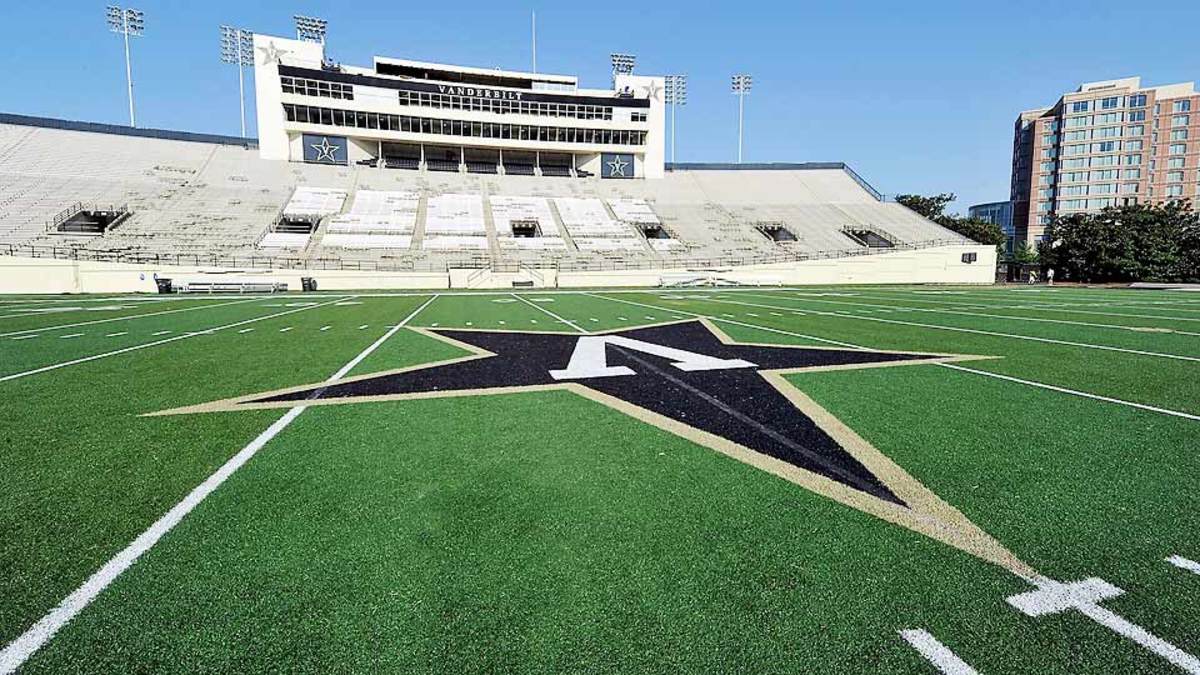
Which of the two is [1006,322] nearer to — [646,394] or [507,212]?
[646,394]

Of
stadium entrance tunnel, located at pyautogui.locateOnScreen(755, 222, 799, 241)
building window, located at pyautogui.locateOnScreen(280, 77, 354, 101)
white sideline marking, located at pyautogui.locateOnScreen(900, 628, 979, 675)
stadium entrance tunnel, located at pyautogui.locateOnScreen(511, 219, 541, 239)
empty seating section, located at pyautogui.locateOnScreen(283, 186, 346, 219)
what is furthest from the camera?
building window, located at pyautogui.locateOnScreen(280, 77, 354, 101)

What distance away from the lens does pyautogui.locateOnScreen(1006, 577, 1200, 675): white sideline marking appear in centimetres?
204

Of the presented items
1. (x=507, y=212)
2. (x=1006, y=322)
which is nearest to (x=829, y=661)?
(x=1006, y=322)

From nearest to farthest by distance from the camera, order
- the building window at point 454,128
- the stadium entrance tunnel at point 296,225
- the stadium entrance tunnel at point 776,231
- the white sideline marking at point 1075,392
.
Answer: the white sideline marking at point 1075,392, the stadium entrance tunnel at point 296,225, the stadium entrance tunnel at point 776,231, the building window at point 454,128

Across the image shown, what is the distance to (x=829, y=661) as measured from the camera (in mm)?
2039

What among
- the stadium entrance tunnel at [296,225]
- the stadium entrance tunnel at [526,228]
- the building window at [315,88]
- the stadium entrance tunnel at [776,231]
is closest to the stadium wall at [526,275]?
the stadium entrance tunnel at [296,225]

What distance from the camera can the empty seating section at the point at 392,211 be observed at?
3841cm

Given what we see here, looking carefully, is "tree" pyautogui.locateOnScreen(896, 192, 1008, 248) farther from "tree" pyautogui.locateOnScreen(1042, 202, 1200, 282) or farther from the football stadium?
the football stadium

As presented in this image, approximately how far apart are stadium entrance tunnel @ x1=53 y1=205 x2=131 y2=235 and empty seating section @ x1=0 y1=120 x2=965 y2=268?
0.78 metres

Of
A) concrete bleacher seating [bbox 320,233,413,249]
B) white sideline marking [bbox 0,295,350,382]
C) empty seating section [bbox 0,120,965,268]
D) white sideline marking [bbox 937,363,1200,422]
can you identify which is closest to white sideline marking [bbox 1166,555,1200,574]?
white sideline marking [bbox 937,363,1200,422]

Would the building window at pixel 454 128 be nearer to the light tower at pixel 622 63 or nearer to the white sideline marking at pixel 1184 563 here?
the light tower at pixel 622 63

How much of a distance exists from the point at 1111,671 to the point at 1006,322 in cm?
1382

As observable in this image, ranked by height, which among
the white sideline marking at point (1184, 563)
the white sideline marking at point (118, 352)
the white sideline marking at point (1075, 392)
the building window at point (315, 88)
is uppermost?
the building window at point (315, 88)

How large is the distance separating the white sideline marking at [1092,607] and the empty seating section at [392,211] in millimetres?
38950
